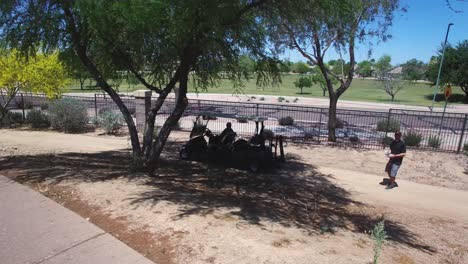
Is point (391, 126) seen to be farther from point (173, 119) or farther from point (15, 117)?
point (15, 117)

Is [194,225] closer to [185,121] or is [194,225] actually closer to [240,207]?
[240,207]

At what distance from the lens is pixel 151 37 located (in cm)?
855

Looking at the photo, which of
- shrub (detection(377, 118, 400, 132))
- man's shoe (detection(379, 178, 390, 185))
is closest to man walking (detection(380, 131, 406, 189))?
man's shoe (detection(379, 178, 390, 185))

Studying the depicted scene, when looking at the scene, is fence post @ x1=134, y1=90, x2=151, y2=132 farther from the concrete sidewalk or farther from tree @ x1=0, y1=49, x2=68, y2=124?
the concrete sidewalk

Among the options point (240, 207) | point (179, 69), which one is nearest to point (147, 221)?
point (240, 207)

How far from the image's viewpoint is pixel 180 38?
793cm

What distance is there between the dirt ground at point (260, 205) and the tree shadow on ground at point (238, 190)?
0.03m

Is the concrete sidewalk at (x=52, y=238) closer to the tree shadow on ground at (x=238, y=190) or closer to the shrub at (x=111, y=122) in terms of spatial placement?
the tree shadow on ground at (x=238, y=190)

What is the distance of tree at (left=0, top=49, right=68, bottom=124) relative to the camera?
18.3 meters

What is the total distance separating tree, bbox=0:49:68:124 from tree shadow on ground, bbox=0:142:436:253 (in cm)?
774

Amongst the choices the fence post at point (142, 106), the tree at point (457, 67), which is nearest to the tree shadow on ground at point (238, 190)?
the fence post at point (142, 106)

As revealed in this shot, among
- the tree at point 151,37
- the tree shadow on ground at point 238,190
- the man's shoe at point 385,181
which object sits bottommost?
the man's shoe at point 385,181

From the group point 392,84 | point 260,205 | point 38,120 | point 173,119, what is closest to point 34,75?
point 38,120

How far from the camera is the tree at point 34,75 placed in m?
18.3
